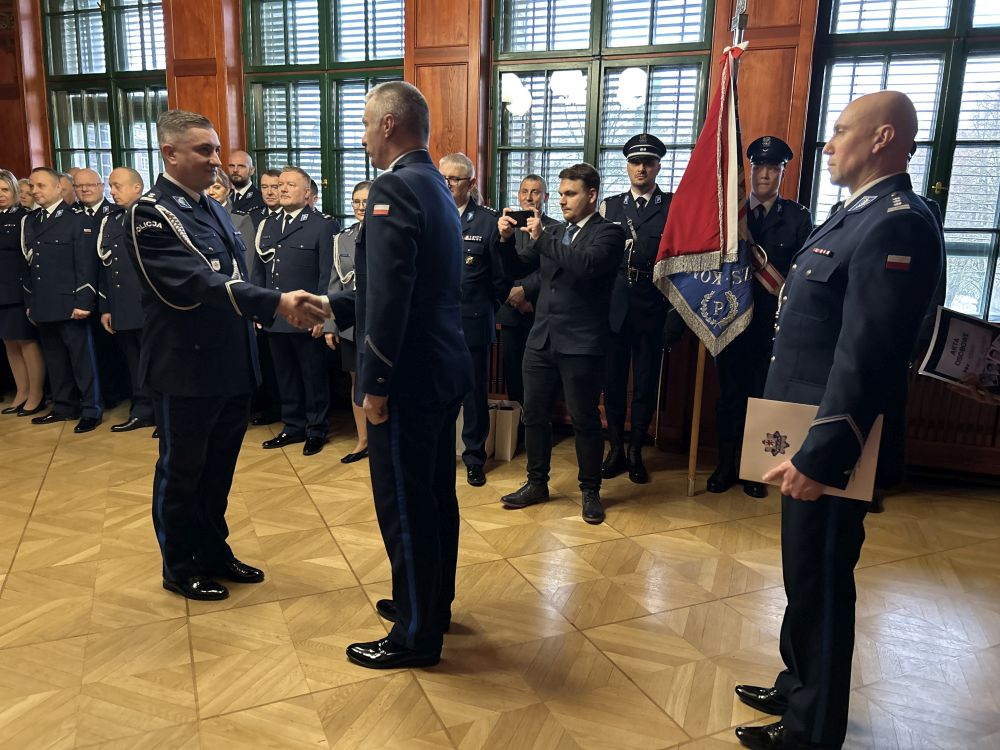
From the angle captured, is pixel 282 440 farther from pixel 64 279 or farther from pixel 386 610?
pixel 386 610

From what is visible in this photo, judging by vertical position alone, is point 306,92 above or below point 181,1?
below

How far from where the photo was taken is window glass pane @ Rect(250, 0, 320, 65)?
17.5 feet

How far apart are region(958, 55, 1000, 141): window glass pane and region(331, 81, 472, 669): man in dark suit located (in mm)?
3358

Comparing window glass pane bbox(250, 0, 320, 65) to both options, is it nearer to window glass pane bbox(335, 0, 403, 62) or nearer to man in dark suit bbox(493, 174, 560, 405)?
window glass pane bbox(335, 0, 403, 62)

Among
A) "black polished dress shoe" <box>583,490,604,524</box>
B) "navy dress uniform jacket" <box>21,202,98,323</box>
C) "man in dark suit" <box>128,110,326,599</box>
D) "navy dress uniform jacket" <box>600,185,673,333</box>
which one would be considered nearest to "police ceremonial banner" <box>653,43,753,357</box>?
"navy dress uniform jacket" <box>600,185,673,333</box>

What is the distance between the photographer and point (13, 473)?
3.75 meters

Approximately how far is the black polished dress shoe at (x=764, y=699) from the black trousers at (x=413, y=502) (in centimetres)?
85

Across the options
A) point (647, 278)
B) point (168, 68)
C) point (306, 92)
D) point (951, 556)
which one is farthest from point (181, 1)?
point (951, 556)

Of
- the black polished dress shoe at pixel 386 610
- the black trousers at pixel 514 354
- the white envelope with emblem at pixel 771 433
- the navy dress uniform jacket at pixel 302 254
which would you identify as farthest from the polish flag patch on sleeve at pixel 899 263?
the navy dress uniform jacket at pixel 302 254

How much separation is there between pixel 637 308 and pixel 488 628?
200 centimetres

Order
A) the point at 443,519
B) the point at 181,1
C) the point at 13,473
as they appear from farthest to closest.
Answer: the point at 181,1, the point at 13,473, the point at 443,519

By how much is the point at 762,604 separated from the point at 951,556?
103 cm

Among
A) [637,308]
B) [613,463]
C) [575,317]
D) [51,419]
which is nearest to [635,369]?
[637,308]

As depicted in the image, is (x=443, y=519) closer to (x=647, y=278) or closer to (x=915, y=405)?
(x=647, y=278)
